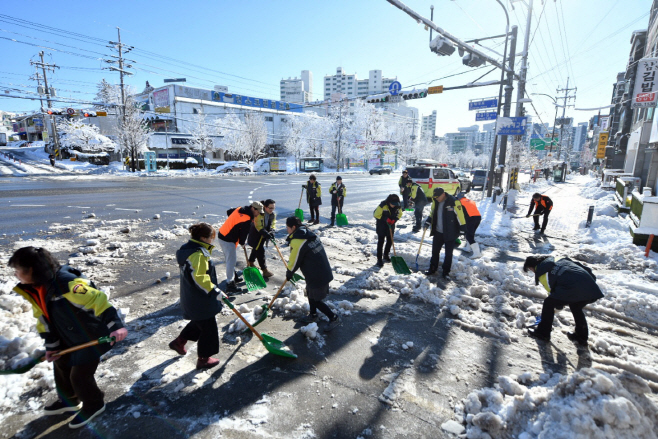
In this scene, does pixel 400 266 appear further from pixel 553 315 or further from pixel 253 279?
pixel 253 279

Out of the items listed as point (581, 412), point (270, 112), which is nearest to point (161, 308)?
point (581, 412)

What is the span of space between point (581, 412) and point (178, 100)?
216 ft

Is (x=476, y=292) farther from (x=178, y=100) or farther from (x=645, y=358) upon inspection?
(x=178, y=100)

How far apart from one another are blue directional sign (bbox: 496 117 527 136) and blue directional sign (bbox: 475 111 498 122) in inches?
70.4

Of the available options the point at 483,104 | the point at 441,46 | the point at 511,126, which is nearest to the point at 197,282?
the point at 441,46

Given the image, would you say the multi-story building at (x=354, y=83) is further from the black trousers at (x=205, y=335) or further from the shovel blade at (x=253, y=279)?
the black trousers at (x=205, y=335)

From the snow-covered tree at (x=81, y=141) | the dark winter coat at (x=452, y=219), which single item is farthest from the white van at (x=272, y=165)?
the dark winter coat at (x=452, y=219)

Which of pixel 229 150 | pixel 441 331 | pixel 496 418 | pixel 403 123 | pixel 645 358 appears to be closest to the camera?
pixel 496 418

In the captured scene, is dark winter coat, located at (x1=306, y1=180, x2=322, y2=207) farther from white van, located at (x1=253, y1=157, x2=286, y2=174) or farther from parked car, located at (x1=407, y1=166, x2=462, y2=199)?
white van, located at (x1=253, y1=157, x2=286, y2=174)

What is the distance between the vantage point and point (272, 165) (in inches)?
1650

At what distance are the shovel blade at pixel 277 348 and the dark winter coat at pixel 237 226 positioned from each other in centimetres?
195

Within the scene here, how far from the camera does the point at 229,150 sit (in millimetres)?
53562

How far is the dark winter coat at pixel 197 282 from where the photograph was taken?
2.94 meters

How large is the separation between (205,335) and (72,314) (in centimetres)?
121
